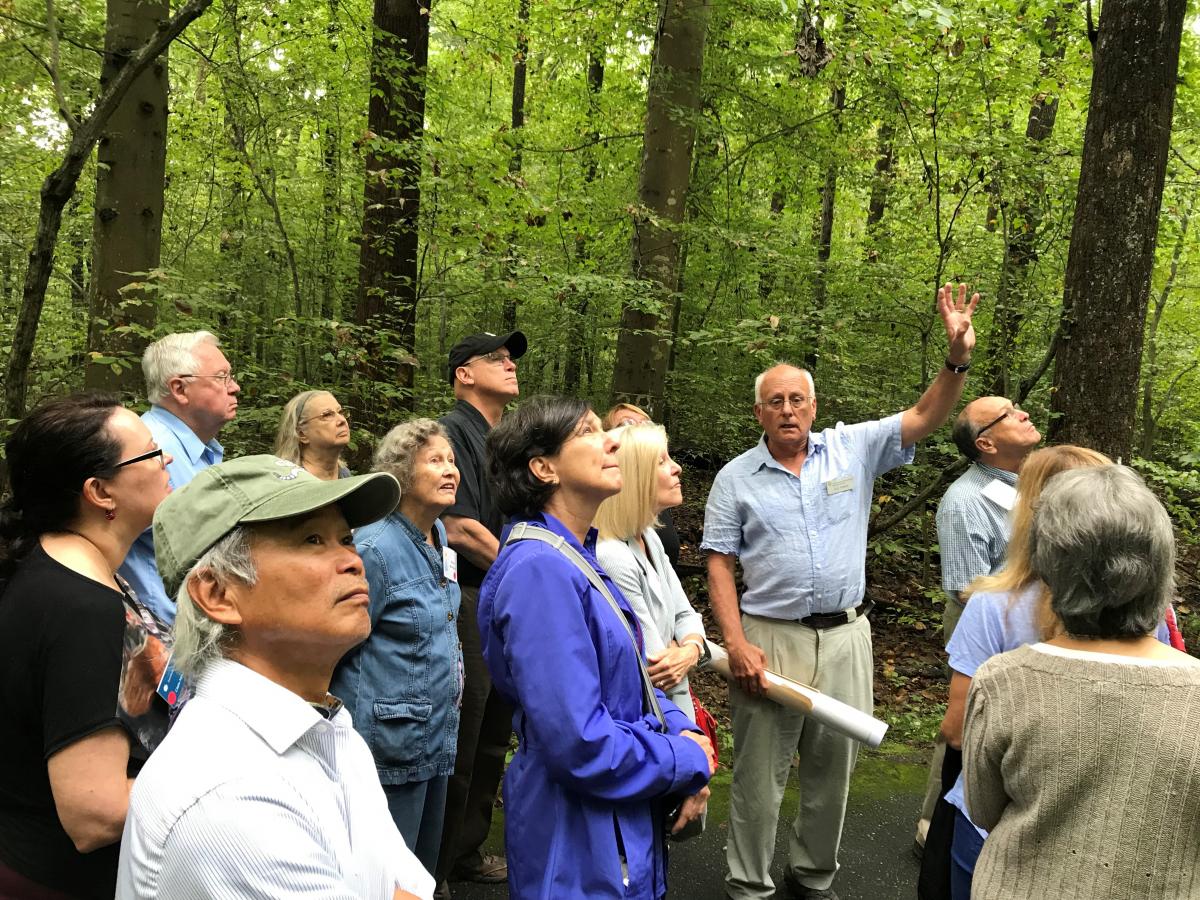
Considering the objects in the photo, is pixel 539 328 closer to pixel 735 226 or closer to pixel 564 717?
pixel 735 226

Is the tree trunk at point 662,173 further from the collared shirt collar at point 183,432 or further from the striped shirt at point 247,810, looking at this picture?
the striped shirt at point 247,810

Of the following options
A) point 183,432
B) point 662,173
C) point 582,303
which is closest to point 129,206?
point 183,432

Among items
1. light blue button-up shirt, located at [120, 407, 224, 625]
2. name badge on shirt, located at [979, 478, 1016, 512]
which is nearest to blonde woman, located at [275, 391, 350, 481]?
light blue button-up shirt, located at [120, 407, 224, 625]

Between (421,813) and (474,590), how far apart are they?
1.16 meters

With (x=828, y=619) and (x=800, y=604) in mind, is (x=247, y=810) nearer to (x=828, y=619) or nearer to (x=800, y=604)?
(x=800, y=604)

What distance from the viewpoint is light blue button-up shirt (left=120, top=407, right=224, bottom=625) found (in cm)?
246

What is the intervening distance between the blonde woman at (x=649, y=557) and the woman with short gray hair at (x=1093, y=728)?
1.14m

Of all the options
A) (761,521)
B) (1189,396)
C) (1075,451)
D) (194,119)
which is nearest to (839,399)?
(761,521)

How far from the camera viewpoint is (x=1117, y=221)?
419cm

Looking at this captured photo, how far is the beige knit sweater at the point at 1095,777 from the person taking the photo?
1564 mm

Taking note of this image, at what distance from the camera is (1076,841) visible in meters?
1.62

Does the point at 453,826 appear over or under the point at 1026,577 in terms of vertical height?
under

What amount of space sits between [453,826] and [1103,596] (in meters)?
2.69

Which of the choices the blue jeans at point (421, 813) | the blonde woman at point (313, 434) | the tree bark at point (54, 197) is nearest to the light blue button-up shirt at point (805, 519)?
the blue jeans at point (421, 813)
